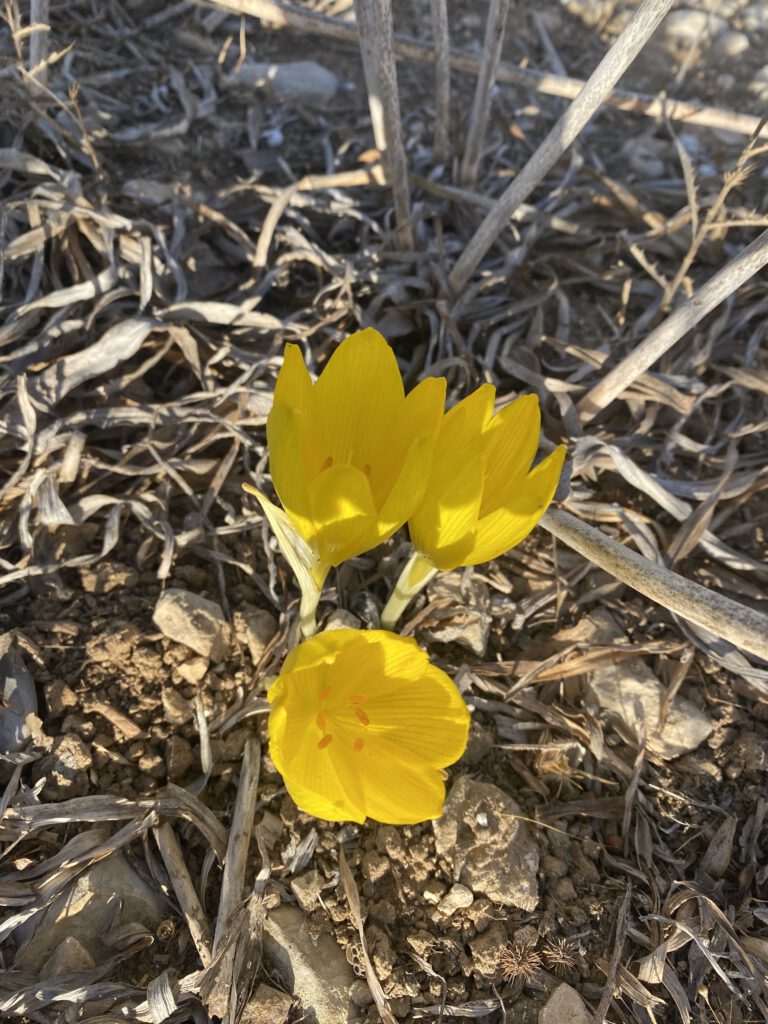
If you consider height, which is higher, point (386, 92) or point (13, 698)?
point (386, 92)

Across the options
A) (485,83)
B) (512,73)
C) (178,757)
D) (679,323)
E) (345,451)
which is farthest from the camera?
(512,73)

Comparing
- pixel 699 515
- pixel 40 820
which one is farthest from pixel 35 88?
pixel 699 515

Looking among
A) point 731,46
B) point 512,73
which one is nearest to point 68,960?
point 512,73

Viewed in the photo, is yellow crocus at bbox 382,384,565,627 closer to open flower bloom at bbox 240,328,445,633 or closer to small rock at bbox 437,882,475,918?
open flower bloom at bbox 240,328,445,633

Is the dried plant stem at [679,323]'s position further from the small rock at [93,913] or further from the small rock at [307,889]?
the small rock at [93,913]

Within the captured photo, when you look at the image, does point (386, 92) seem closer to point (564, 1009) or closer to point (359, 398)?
point (359, 398)

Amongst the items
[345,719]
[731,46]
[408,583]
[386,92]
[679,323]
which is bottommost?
[345,719]

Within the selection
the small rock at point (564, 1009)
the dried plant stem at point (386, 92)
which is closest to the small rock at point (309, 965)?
the small rock at point (564, 1009)
